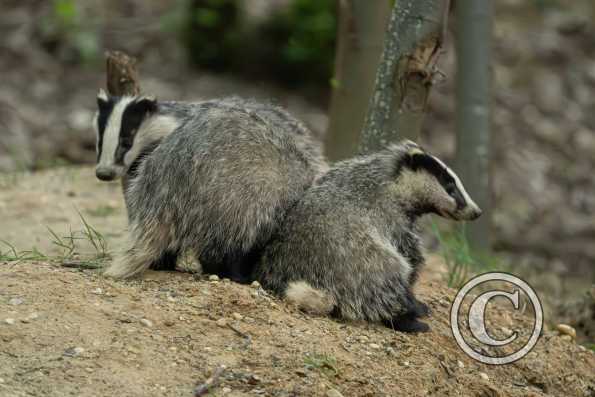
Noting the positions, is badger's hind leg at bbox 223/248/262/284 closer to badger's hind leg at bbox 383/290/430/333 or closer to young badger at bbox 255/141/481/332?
young badger at bbox 255/141/481/332

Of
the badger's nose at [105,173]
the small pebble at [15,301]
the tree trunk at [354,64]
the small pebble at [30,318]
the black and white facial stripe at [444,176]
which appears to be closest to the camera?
the small pebble at [30,318]

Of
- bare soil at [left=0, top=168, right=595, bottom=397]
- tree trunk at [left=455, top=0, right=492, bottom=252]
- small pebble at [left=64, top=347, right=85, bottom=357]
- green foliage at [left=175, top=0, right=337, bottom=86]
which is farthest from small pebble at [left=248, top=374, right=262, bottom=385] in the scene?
green foliage at [left=175, top=0, right=337, bottom=86]

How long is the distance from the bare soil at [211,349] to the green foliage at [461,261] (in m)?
0.87

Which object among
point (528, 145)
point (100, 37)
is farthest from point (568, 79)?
point (100, 37)

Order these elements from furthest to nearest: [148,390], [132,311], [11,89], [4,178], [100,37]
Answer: [100,37] < [11,89] < [4,178] < [132,311] < [148,390]

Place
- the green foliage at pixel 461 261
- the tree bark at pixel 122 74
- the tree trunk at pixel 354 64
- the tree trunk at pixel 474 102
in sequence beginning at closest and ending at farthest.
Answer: the green foliage at pixel 461 261, the tree bark at pixel 122 74, the tree trunk at pixel 354 64, the tree trunk at pixel 474 102

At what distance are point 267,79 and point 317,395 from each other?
8116 millimetres

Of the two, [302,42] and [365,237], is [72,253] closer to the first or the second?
[365,237]

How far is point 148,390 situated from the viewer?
3703 mm

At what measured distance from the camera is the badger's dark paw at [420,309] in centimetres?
488

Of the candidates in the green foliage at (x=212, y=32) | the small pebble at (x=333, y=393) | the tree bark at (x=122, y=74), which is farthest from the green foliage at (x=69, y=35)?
the small pebble at (x=333, y=393)

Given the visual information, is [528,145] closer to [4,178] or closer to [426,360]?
[4,178]

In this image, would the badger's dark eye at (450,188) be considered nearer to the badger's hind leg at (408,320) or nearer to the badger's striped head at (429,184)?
the badger's striped head at (429,184)

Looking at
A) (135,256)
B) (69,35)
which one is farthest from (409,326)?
(69,35)
